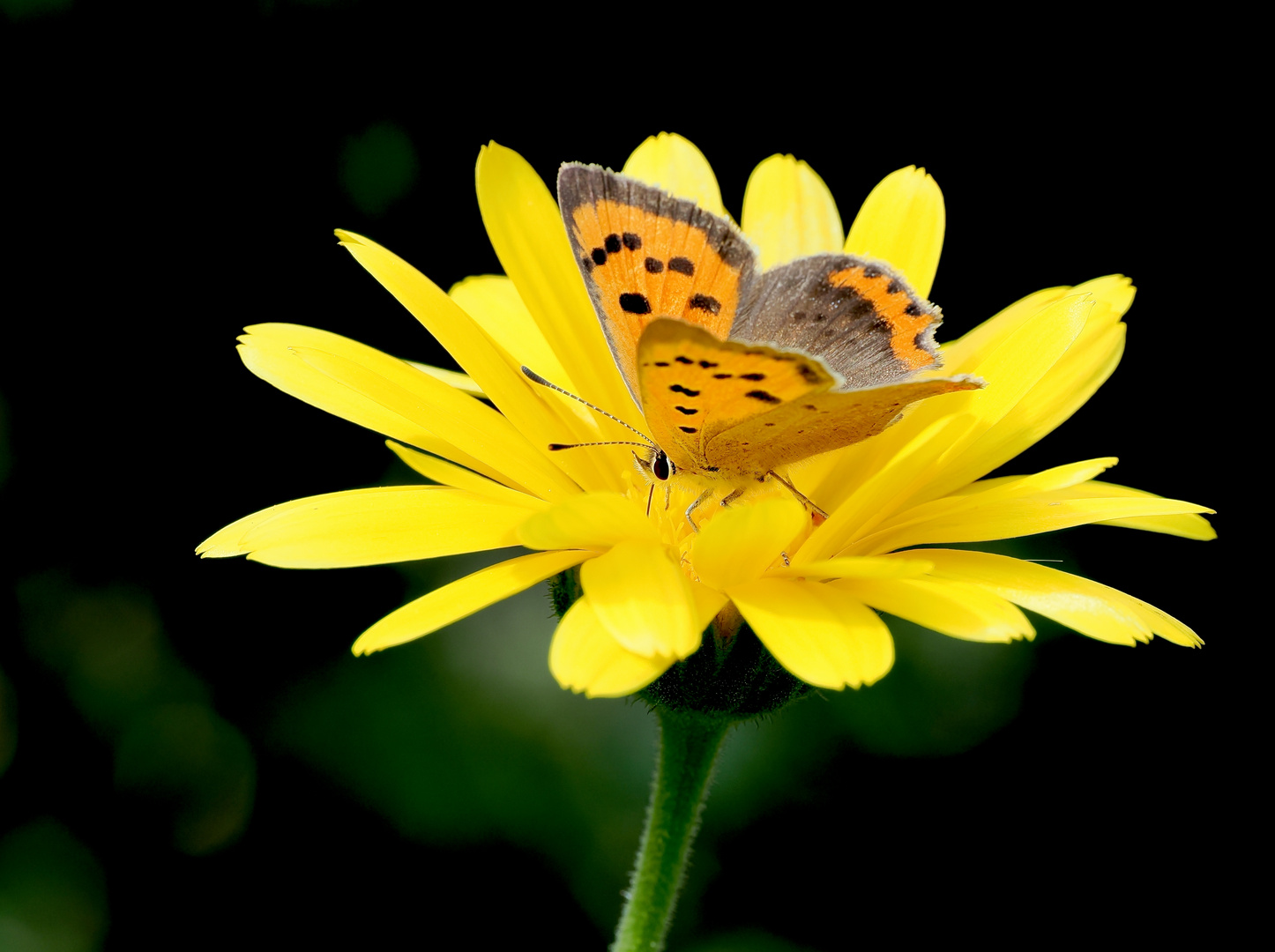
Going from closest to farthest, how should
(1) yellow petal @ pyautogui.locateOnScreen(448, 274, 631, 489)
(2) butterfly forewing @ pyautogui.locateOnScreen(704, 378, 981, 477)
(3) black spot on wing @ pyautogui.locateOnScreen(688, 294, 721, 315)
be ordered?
(2) butterfly forewing @ pyautogui.locateOnScreen(704, 378, 981, 477) < (3) black spot on wing @ pyautogui.locateOnScreen(688, 294, 721, 315) < (1) yellow petal @ pyautogui.locateOnScreen(448, 274, 631, 489)

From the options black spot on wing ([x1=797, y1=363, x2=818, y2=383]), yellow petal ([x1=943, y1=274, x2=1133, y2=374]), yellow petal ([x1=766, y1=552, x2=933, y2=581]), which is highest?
yellow petal ([x1=943, y1=274, x2=1133, y2=374])

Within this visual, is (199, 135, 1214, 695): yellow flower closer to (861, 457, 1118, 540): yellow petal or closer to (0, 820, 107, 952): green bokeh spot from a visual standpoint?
(861, 457, 1118, 540): yellow petal

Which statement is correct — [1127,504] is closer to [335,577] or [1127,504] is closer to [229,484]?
[335,577]

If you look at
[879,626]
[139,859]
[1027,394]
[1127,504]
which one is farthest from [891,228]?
[139,859]

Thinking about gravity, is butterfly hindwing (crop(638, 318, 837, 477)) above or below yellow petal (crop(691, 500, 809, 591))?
above

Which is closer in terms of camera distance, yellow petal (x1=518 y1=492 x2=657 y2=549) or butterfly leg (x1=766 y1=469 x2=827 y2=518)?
yellow petal (x1=518 y1=492 x2=657 y2=549)

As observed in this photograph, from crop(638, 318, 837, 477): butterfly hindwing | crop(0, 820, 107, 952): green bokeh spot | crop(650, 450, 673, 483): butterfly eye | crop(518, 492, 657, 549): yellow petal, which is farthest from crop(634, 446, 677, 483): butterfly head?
crop(0, 820, 107, 952): green bokeh spot
